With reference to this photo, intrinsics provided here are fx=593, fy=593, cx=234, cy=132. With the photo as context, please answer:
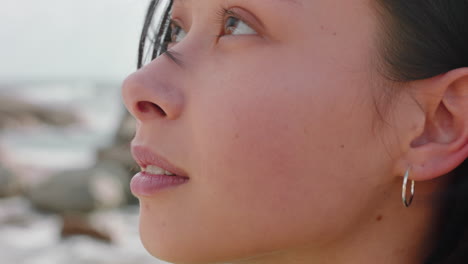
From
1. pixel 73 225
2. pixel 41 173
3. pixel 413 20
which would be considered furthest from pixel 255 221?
pixel 41 173

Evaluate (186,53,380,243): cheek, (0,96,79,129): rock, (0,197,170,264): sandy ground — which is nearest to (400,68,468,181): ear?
(186,53,380,243): cheek

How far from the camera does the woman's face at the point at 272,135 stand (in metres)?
1.22

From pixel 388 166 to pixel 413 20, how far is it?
314 millimetres

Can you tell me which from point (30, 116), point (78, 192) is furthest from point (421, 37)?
point (30, 116)

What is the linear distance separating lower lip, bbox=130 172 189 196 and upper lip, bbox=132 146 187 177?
2 cm

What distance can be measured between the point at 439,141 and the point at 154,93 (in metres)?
0.62

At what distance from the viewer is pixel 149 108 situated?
129cm

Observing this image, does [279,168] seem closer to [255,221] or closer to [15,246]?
[255,221]

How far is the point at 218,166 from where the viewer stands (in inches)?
48.0

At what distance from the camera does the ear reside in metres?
1.26

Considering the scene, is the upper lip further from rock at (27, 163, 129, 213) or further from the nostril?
rock at (27, 163, 129, 213)

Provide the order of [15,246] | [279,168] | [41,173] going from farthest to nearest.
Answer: [41,173], [15,246], [279,168]

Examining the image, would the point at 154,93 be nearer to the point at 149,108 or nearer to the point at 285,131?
the point at 149,108

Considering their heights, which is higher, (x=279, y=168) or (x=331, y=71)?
(x=331, y=71)
